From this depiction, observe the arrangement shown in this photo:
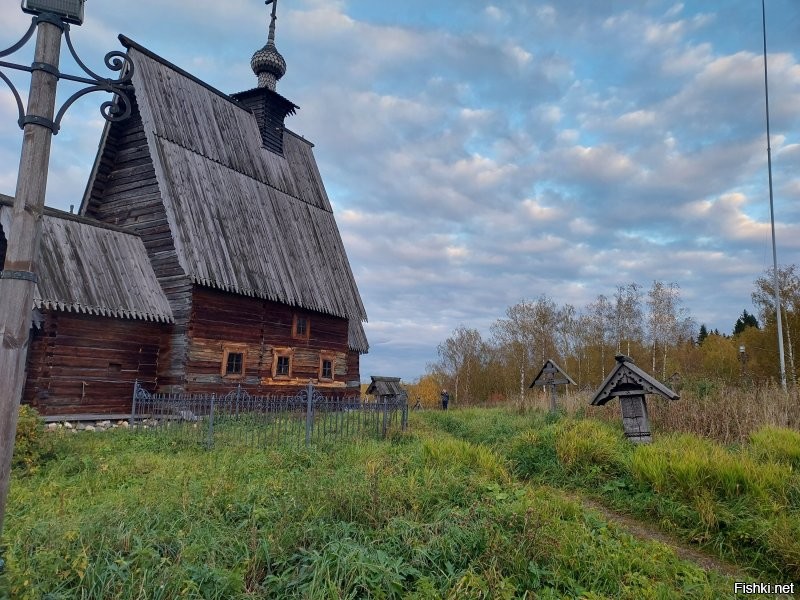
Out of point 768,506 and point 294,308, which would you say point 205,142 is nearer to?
point 294,308

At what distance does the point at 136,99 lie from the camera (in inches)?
665

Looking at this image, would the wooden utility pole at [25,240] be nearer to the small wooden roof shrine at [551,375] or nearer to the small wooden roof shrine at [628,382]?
the small wooden roof shrine at [628,382]

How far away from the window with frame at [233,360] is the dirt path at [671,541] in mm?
12748

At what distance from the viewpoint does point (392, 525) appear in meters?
4.86

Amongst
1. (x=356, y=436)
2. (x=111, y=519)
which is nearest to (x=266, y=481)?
(x=111, y=519)

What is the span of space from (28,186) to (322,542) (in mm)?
3752

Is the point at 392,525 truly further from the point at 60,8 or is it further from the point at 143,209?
the point at 143,209

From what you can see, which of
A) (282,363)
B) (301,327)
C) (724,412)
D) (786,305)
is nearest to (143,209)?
(301,327)

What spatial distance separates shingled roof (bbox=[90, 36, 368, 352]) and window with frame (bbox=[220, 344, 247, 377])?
6.92 feet

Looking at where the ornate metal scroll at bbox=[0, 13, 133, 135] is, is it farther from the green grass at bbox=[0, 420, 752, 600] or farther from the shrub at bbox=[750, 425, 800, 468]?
the shrub at bbox=[750, 425, 800, 468]

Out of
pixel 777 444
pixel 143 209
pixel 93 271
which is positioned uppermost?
pixel 143 209

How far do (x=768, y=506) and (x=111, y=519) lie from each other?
765cm

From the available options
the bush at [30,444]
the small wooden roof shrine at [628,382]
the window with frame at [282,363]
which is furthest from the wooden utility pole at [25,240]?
the window with frame at [282,363]

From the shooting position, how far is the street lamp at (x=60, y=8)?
317 cm
